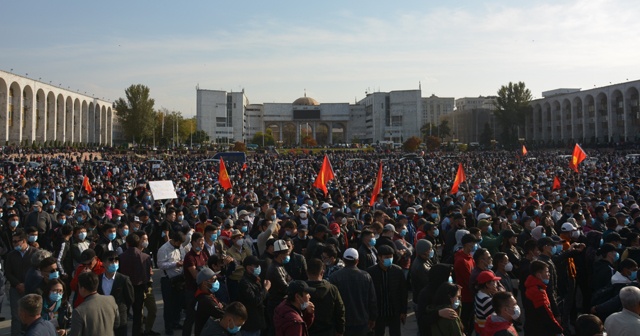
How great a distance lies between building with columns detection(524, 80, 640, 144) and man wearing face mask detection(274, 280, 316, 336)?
63.4 m

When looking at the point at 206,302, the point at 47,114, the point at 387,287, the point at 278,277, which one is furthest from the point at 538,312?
the point at 47,114

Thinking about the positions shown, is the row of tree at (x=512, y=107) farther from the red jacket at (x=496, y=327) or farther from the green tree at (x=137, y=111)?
the red jacket at (x=496, y=327)

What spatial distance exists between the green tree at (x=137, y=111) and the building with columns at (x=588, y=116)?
182 ft

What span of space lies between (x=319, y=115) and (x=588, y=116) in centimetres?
6360

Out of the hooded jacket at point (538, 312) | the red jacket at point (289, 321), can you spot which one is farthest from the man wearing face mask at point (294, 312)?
the hooded jacket at point (538, 312)

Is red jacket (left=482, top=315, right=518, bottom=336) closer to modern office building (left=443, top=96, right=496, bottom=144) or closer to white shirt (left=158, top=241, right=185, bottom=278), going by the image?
white shirt (left=158, top=241, right=185, bottom=278)

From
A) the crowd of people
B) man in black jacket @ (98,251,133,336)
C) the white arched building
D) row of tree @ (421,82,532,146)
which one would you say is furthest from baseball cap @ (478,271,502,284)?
row of tree @ (421,82,532,146)

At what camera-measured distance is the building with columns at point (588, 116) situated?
63.0 metres

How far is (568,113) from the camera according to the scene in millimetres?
75312

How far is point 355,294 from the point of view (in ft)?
17.7

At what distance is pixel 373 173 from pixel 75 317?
86.0 feet

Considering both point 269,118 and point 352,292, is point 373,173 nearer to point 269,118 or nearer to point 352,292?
point 352,292

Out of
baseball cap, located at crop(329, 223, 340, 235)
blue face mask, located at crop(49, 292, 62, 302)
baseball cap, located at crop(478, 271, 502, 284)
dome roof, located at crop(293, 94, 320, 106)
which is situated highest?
dome roof, located at crop(293, 94, 320, 106)

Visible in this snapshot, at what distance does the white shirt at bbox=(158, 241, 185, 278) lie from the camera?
7020mm
